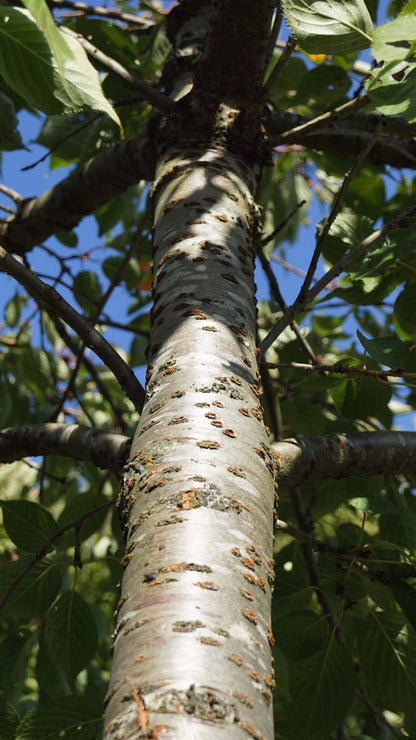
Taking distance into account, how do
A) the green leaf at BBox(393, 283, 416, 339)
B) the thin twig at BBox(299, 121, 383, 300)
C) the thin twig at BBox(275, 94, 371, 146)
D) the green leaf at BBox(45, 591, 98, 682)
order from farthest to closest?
the green leaf at BBox(393, 283, 416, 339), the green leaf at BBox(45, 591, 98, 682), the thin twig at BBox(275, 94, 371, 146), the thin twig at BBox(299, 121, 383, 300)

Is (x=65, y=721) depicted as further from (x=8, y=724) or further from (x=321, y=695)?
(x=321, y=695)

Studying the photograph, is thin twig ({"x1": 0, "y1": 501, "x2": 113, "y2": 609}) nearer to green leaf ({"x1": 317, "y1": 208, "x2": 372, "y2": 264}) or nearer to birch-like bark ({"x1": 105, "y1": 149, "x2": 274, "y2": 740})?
birch-like bark ({"x1": 105, "y1": 149, "x2": 274, "y2": 740})

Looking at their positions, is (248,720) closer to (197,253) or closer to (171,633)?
(171,633)

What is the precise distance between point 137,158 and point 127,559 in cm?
125

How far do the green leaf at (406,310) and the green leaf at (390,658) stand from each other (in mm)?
734

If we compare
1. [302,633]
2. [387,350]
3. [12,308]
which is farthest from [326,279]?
[12,308]

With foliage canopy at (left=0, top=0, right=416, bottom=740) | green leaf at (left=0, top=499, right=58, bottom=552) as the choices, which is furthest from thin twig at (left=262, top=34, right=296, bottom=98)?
green leaf at (left=0, top=499, right=58, bottom=552)

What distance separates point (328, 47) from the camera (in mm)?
1020

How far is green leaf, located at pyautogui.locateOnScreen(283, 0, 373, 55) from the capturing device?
999mm

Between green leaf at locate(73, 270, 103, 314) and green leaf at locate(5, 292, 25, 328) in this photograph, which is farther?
green leaf at locate(5, 292, 25, 328)

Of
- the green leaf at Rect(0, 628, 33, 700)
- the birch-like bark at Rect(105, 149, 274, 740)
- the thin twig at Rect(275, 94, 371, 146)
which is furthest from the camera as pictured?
the green leaf at Rect(0, 628, 33, 700)

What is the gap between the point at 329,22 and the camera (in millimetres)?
1008

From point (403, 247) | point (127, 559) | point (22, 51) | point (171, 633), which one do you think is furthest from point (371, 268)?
point (171, 633)

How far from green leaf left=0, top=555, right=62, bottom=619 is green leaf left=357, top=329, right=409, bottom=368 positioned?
0.76 m
